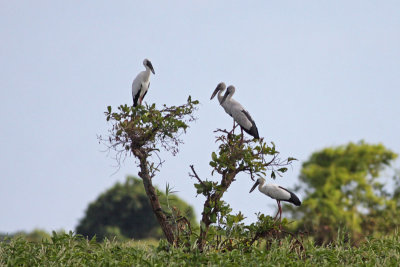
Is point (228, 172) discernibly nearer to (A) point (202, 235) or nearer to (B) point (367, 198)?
(A) point (202, 235)

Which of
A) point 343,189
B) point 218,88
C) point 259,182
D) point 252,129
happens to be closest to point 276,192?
point 259,182

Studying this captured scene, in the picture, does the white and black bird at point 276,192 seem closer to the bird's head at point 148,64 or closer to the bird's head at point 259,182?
the bird's head at point 259,182

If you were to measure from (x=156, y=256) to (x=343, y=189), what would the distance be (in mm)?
24809

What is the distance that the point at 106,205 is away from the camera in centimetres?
4000

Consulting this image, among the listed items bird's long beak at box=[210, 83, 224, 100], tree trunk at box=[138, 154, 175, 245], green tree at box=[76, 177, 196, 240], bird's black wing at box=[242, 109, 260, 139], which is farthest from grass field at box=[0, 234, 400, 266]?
green tree at box=[76, 177, 196, 240]

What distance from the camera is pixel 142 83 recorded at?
41.7 feet

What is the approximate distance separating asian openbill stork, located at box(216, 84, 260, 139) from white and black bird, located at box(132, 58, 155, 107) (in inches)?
96.5

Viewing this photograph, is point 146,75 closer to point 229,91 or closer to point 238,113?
point 229,91

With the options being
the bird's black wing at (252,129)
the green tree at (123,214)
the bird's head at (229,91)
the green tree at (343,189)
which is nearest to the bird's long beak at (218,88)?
the bird's head at (229,91)

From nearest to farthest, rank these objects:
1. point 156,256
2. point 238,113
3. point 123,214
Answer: point 156,256 < point 238,113 < point 123,214

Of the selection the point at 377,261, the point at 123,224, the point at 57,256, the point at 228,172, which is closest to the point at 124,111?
the point at 228,172

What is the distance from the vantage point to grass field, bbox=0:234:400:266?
7742 mm

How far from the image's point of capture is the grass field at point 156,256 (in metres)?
7.74

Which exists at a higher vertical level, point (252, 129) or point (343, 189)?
point (343, 189)
